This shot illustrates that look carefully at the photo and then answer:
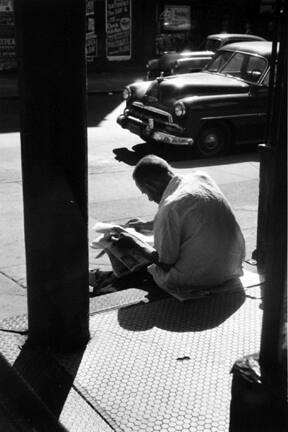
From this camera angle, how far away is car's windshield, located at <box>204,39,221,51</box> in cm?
1808

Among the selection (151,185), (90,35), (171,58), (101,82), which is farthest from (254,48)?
(90,35)

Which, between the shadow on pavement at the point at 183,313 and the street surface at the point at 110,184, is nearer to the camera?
the shadow on pavement at the point at 183,313

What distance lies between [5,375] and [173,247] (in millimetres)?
1541

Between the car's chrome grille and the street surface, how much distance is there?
56 cm

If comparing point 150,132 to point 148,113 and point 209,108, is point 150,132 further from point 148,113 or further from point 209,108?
point 209,108

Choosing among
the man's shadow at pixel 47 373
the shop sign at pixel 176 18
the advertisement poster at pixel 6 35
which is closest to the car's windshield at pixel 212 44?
the shop sign at pixel 176 18

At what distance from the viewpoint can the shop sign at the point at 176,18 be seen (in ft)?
78.4

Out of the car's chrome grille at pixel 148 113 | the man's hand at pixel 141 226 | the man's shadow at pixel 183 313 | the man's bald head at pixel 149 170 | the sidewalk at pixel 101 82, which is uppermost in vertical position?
the man's bald head at pixel 149 170

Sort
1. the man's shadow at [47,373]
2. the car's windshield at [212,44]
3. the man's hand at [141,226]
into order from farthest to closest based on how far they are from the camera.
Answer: the car's windshield at [212,44] < the man's hand at [141,226] < the man's shadow at [47,373]

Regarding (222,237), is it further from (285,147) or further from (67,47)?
(285,147)

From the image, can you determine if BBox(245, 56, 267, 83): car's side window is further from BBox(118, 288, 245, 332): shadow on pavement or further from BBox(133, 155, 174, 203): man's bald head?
BBox(118, 288, 245, 332): shadow on pavement

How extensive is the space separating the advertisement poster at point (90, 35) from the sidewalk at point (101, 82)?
0.65 m

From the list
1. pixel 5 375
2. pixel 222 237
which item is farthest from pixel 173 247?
pixel 5 375

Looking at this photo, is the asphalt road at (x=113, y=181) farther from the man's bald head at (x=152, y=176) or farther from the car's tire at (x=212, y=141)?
the man's bald head at (x=152, y=176)
